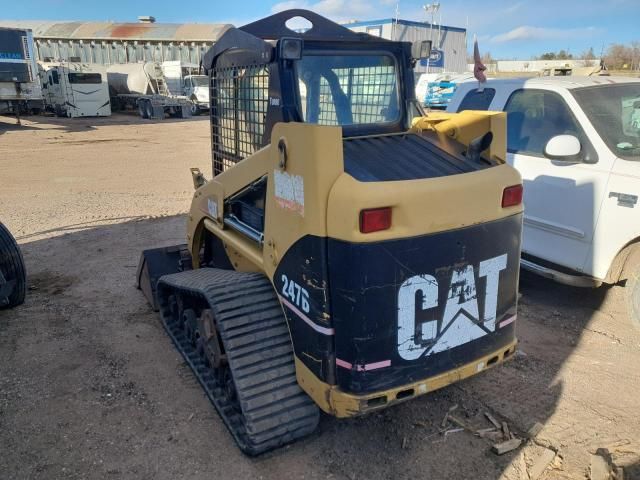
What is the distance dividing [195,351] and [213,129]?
1692 millimetres

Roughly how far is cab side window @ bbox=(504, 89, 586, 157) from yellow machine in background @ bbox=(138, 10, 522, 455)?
1957mm

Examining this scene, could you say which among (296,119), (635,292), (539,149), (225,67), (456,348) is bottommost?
(635,292)

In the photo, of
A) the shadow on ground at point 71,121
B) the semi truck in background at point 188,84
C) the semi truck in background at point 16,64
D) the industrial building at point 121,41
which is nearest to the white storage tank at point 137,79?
the shadow on ground at point 71,121

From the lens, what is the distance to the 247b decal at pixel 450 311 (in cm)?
251

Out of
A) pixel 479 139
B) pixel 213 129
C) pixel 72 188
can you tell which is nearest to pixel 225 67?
pixel 213 129

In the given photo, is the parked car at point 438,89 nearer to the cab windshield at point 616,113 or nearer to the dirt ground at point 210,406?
the cab windshield at point 616,113

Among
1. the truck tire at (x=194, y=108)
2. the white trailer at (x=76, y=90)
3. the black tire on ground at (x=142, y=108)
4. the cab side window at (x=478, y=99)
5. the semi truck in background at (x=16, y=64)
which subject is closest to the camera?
the cab side window at (x=478, y=99)

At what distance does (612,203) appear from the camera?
4223 millimetres

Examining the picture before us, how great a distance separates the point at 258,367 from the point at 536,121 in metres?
3.68

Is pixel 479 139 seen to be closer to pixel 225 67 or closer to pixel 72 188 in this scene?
pixel 225 67

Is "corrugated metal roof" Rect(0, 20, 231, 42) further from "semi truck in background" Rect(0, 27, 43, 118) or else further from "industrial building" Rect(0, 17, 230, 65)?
"semi truck in background" Rect(0, 27, 43, 118)

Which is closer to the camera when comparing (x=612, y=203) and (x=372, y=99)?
(x=372, y=99)

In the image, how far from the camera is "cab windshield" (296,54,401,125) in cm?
308

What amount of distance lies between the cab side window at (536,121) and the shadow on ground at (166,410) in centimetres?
149
